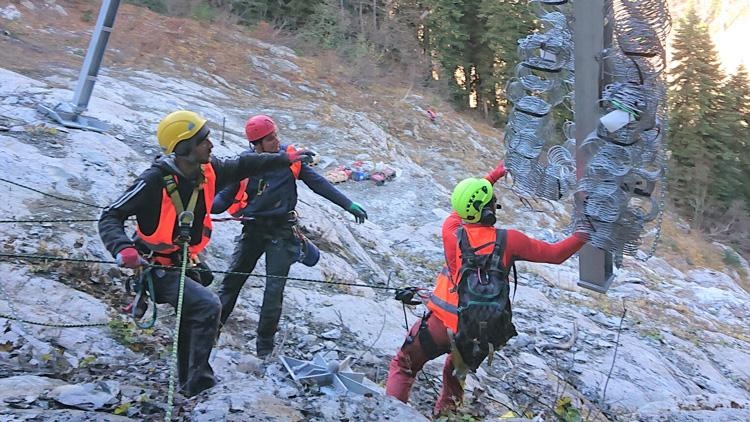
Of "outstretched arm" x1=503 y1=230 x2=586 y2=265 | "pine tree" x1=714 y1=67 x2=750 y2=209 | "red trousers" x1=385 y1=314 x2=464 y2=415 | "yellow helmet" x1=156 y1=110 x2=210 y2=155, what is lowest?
"pine tree" x1=714 y1=67 x2=750 y2=209

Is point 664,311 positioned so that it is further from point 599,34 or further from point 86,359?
point 86,359

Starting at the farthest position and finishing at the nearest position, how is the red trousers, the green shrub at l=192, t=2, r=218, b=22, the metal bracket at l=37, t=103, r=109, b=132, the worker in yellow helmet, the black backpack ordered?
the green shrub at l=192, t=2, r=218, b=22
the metal bracket at l=37, t=103, r=109, b=132
the red trousers
the black backpack
the worker in yellow helmet

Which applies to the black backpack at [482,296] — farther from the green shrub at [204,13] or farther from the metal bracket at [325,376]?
the green shrub at [204,13]

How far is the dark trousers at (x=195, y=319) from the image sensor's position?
157 inches

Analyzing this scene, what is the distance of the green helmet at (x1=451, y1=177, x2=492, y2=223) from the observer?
14.2ft

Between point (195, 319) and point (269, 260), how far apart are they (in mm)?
1374

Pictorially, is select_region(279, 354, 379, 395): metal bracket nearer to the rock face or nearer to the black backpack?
the rock face

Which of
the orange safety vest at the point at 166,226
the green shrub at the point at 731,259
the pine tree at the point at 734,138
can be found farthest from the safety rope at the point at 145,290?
the pine tree at the point at 734,138

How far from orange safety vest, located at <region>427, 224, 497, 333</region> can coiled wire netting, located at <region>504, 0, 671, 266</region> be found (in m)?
0.61

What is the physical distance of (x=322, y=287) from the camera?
26.0 feet

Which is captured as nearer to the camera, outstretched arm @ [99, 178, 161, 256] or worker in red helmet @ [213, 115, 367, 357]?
outstretched arm @ [99, 178, 161, 256]

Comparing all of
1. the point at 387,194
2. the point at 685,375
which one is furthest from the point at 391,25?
the point at 685,375

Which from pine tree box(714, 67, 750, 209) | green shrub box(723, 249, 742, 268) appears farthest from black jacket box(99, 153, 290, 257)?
pine tree box(714, 67, 750, 209)

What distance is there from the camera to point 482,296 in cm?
425
